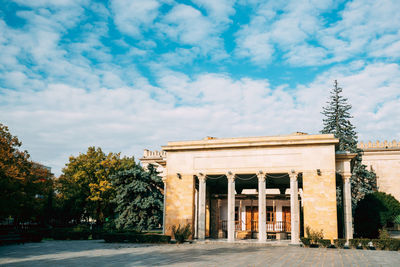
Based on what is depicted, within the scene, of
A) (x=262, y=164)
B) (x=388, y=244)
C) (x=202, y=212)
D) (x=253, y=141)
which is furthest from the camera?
(x=202, y=212)

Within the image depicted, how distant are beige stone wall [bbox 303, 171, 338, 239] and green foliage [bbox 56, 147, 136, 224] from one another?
21.3 m

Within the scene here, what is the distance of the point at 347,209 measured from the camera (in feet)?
80.7

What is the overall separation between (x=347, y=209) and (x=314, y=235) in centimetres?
400

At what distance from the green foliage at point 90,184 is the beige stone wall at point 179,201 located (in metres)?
11.3

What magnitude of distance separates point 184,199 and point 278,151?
8436 mm

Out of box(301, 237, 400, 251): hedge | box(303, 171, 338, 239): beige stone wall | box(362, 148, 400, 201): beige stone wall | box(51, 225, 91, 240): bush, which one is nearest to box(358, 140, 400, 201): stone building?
box(362, 148, 400, 201): beige stone wall

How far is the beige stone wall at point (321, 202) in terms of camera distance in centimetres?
2373

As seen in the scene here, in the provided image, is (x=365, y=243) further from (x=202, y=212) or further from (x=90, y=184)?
(x=90, y=184)

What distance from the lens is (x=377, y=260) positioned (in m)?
15.4

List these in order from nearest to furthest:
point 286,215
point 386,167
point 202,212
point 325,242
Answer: point 325,242
point 202,212
point 286,215
point 386,167

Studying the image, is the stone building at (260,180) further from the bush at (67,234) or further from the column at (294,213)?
the bush at (67,234)

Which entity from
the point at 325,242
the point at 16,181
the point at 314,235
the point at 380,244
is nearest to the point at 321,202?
the point at 314,235

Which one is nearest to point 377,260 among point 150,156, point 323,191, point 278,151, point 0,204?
point 323,191

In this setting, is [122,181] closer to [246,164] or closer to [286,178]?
[246,164]
